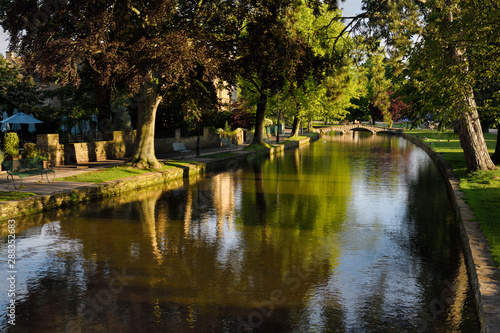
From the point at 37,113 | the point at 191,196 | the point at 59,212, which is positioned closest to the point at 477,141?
the point at 191,196

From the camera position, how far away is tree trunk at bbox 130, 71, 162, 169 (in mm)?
23391

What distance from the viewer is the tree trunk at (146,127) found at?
921 inches

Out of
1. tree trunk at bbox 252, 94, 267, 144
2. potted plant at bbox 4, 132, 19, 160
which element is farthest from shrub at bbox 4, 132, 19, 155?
tree trunk at bbox 252, 94, 267, 144

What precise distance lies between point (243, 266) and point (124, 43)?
15.2 m

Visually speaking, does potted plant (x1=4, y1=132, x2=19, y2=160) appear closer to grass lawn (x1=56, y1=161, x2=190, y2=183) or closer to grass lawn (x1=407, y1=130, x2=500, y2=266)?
grass lawn (x1=56, y1=161, x2=190, y2=183)

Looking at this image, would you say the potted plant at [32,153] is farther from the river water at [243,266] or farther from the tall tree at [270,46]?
the tall tree at [270,46]

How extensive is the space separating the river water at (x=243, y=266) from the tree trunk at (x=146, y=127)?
6480mm

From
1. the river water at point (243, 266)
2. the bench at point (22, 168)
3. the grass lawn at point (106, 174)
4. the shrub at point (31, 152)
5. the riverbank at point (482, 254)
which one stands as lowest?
the river water at point (243, 266)

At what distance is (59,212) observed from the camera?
14.7m

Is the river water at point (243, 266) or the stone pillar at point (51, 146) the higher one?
the stone pillar at point (51, 146)

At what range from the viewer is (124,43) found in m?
21.6

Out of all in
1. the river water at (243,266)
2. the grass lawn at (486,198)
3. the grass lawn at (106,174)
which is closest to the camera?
the river water at (243,266)

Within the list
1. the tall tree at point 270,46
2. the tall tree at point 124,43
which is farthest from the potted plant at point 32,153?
the tall tree at point 270,46

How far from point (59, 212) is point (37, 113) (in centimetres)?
2704
